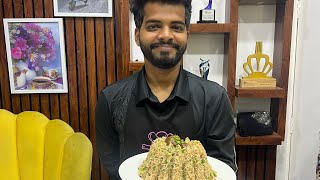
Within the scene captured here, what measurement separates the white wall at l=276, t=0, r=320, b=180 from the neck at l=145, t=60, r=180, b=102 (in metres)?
1.23

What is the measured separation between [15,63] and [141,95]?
1.22 meters

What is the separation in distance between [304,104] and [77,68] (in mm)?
1776

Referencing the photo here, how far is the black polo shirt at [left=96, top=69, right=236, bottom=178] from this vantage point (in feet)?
4.74

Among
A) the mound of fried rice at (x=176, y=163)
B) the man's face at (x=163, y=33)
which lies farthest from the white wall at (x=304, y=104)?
the mound of fried rice at (x=176, y=163)

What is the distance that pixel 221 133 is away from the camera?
1464 mm

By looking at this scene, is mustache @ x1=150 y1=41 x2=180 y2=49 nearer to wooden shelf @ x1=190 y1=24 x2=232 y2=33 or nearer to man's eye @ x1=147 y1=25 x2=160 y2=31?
man's eye @ x1=147 y1=25 x2=160 y2=31

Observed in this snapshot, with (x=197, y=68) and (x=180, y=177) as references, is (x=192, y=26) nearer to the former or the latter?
(x=197, y=68)

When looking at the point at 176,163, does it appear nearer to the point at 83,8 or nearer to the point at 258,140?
the point at 258,140

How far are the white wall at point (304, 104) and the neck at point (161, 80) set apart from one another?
1229 mm

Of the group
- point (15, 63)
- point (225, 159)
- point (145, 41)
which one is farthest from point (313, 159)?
point (15, 63)

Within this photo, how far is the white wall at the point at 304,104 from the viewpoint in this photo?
211 cm

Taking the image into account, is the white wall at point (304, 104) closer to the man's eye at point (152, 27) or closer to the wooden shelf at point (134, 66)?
the wooden shelf at point (134, 66)

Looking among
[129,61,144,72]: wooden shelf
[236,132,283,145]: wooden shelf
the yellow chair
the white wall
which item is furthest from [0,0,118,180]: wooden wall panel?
the white wall

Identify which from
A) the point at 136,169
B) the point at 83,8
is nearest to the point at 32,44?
the point at 83,8
